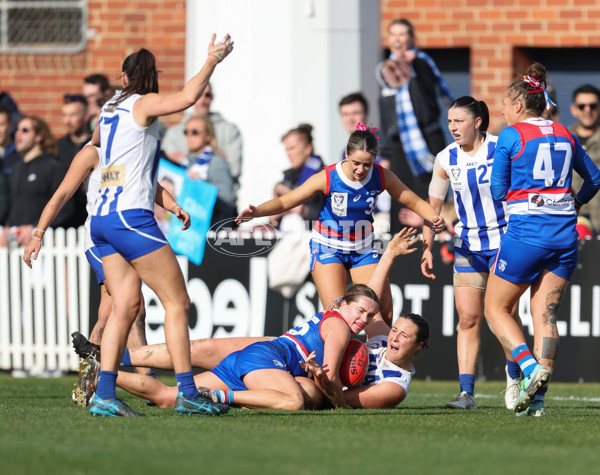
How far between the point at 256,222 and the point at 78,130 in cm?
210

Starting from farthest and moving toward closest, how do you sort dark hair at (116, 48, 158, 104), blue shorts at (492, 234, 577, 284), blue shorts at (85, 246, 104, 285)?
blue shorts at (85, 246, 104, 285) < blue shorts at (492, 234, 577, 284) < dark hair at (116, 48, 158, 104)

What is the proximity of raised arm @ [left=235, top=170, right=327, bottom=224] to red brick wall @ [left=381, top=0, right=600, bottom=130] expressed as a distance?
7895 millimetres

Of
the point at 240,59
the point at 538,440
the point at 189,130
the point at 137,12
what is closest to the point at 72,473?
the point at 538,440

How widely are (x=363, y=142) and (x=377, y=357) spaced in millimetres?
1482

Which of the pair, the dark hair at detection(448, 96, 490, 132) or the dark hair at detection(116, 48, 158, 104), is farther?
the dark hair at detection(448, 96, 490, 132)

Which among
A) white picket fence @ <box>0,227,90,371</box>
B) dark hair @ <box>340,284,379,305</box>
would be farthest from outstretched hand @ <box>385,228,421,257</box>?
white picket fence @ <box>0,227,90,371</box>

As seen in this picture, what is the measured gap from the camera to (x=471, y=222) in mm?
8211

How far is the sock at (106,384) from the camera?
22.4ft

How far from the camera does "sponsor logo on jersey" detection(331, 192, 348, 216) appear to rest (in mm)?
8484

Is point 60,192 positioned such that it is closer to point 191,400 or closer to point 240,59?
point 191,400

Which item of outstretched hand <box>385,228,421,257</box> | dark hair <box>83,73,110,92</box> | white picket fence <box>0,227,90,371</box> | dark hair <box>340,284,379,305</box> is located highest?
dark hair <box>83,73,110,92</box>

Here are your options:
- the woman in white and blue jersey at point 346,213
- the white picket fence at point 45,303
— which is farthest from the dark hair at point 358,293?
the white picket fence at point 45,303

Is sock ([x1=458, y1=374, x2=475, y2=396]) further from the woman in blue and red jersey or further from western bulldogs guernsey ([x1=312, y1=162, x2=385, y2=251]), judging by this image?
western bulldogs guernsey ([x1=312, y1=162, x2=385, y2=251])

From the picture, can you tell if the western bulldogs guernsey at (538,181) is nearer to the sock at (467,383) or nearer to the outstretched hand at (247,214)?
the sock at (467,383)
